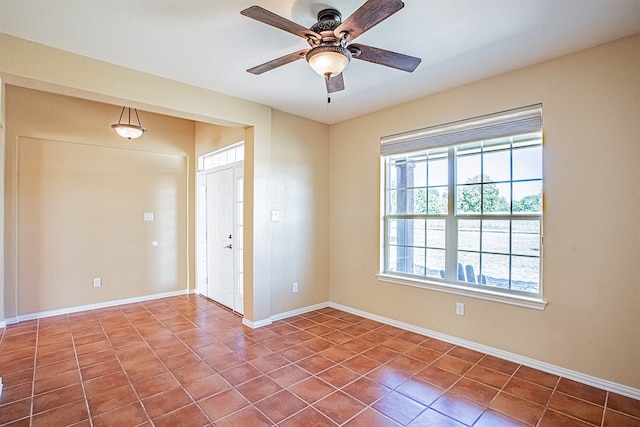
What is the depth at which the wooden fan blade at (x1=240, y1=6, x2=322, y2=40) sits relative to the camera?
159 centimetres

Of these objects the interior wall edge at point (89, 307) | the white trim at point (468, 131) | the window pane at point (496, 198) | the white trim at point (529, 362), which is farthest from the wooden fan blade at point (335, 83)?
the interior wall edge at point (89, 307)

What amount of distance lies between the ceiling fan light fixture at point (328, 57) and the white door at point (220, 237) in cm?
286

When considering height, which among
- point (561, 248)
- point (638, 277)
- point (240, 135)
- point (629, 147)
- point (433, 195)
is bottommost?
point (638, 277)

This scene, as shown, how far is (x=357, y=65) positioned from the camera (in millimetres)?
2805

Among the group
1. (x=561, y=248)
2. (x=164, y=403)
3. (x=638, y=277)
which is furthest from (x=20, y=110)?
(x=638, y=277)

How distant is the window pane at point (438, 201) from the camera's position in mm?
3473

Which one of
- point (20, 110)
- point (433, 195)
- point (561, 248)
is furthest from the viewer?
point (20, 110)

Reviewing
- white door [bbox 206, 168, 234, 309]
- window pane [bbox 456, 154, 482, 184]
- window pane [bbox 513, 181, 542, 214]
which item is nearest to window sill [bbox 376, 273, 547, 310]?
window pane [bbox 513, 181, 542, 214]

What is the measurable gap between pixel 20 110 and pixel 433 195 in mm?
5133

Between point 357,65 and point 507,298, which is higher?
point 357,65

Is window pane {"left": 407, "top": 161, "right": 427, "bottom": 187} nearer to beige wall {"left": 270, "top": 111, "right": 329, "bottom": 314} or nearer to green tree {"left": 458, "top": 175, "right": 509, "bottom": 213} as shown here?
green tree {"left": 458, "top": 175, "right": 509, "bottom": 213}

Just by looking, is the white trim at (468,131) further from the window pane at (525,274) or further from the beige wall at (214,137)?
the beige wall at (214,137)

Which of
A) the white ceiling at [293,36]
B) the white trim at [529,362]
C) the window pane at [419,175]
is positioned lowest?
the white trim at [529,362]

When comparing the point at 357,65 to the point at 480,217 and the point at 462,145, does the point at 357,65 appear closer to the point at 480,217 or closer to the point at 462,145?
the point at 462,145
